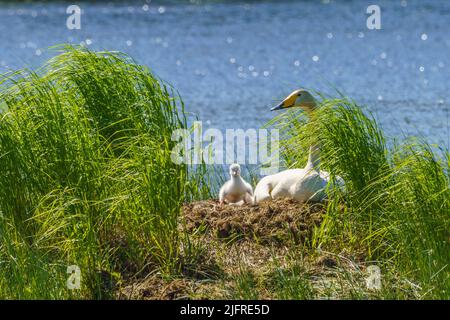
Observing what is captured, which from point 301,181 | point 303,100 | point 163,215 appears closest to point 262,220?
point 301,181

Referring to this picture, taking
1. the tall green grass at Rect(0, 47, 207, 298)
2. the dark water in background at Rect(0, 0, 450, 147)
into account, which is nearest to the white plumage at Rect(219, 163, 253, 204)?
the tall green grass at Rect(0, 47, 207, 298)

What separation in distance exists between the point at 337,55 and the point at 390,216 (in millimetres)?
23575

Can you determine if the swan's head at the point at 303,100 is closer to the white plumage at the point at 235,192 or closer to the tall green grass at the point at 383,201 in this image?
the tall green grass at the point at 383,201

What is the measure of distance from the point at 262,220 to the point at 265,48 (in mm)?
26007

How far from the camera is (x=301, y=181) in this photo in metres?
9.40

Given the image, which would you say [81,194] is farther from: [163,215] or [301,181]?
[301,181]

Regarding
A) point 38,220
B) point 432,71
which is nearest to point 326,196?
point 38,220

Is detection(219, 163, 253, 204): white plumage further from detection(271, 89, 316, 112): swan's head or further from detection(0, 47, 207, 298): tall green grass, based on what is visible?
detection(0, 47, 207, 298): tall green grass

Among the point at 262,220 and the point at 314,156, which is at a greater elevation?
the point at 314,156

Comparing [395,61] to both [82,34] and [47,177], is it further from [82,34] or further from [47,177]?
[47,177]

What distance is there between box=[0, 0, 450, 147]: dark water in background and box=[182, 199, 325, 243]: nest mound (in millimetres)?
4477

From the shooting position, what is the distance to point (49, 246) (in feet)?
26.8

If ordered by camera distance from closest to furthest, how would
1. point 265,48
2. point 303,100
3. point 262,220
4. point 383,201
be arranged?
point 383,201, point 262,220, point 303,100, point 265,48

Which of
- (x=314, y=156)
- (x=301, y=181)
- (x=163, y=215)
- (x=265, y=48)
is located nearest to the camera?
(x=163, y=215)
